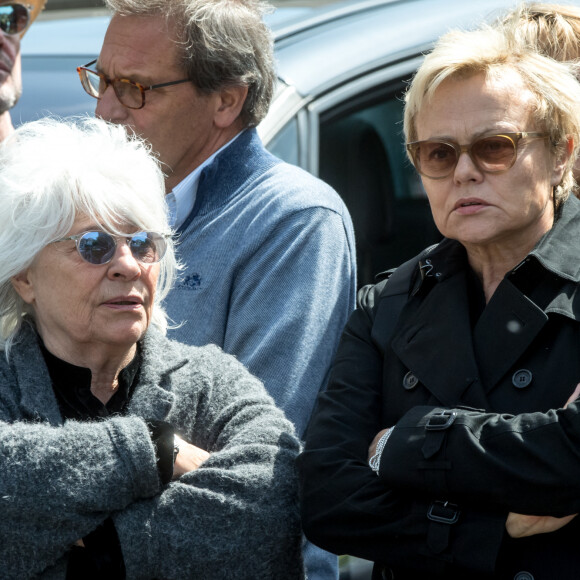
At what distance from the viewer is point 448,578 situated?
2.24 m

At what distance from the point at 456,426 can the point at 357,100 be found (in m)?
1.68

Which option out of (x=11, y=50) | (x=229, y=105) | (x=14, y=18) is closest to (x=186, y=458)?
(x=229, y=105)

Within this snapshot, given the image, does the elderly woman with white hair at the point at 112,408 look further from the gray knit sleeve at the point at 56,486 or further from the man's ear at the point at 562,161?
the man's ear at the point at 562,161

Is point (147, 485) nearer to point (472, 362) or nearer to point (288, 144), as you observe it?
point (472, 362)

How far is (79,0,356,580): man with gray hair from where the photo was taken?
9.47 ft

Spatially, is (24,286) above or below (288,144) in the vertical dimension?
above

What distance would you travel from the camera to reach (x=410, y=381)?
8.05 ft

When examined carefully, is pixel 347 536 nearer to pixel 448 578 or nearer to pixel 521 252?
pixel 448 578

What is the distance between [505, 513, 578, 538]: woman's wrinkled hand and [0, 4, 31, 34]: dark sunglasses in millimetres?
2672

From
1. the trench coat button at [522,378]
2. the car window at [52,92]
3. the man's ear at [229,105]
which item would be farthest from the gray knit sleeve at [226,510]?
the car window at [52,92]

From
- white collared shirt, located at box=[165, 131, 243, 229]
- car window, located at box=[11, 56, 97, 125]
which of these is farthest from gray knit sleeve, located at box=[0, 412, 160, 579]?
car window, located at box=[11, 56, 97, 125]

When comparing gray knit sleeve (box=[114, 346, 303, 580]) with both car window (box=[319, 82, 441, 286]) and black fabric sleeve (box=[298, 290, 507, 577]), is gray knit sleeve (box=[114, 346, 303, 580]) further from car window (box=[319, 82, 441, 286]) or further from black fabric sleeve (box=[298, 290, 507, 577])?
car window (box=[319, 82, 441, 286])

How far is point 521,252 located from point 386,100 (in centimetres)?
134

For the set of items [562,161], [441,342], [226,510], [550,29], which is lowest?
[226,510]
